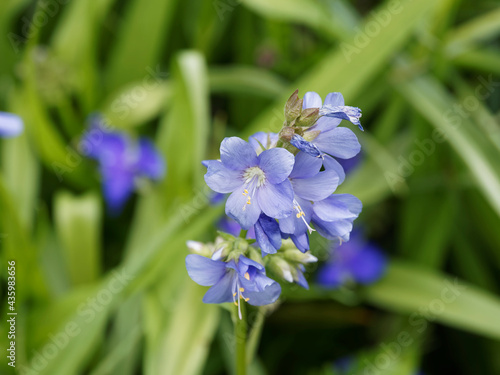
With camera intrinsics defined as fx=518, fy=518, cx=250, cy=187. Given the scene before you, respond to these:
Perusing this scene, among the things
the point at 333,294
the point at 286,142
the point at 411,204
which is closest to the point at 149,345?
the point at 333,294

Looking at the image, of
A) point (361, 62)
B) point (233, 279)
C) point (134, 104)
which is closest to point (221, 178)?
point (233, 279)

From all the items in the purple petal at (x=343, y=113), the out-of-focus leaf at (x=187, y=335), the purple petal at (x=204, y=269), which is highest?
the purple petal at (x=343, y=113)

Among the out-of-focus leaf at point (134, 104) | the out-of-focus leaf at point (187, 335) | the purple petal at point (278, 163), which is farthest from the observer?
the out-of-focus leaf at point (134, 104)

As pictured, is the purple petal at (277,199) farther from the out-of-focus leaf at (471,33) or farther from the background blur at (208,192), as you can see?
the out-of-focus leaf at (471,33)

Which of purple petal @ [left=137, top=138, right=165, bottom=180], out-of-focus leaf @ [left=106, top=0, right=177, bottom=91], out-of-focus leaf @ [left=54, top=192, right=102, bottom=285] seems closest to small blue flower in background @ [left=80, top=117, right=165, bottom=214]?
purple petal @ [left=137, top=138, right=165, bottom=180]

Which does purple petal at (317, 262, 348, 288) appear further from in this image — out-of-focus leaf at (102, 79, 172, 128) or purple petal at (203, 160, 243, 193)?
purple petal at (203, 160, 243, 193)

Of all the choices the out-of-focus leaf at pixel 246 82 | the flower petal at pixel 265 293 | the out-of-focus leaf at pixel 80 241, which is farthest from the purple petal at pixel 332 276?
the flower petal at pixel 265 293
